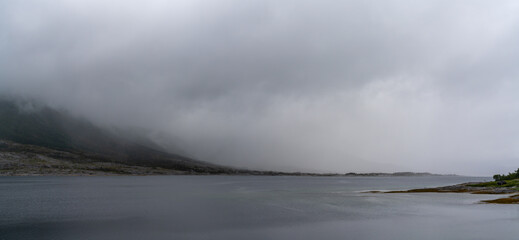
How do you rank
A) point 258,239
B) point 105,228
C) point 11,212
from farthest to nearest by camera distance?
point 11,212
point 105,228
point 258,239

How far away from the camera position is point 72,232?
46.4 m

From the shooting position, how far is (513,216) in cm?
6003

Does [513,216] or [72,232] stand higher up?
[513,216]

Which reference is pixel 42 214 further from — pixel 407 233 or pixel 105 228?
pixel 407 233

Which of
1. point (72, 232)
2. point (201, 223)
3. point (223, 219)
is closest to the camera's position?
point (72, 232)

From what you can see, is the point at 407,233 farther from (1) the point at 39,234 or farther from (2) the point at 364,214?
(1) the point at 39,234

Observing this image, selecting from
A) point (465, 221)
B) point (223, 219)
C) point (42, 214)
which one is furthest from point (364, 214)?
point (42, 214)

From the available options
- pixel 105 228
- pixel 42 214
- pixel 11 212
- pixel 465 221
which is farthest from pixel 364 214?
pixel 11 212

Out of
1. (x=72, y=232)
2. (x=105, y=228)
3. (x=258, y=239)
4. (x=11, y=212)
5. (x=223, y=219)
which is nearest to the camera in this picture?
(x=258, y=239)

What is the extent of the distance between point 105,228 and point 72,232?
4322mm

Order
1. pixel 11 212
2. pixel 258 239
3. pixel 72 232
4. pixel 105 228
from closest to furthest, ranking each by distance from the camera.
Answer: pixel 258 239 → pixel 72 232 → pixel 105 228 → pixel 11 212

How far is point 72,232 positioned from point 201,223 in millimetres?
17791

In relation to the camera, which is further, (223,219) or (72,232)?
(223,219)

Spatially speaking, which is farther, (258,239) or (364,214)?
(364,214)
